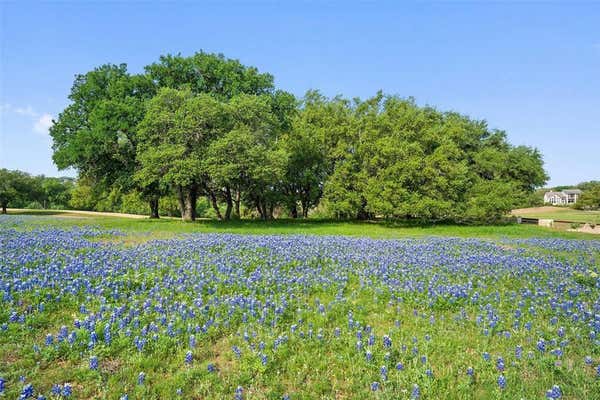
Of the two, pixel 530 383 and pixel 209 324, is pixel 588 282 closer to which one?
pixel 530 383

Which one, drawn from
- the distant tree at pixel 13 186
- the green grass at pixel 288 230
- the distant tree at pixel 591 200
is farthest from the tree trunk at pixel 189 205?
the distant tree at pixel 591 200

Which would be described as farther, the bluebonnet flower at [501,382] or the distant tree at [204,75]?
the distant tree at [204,75]

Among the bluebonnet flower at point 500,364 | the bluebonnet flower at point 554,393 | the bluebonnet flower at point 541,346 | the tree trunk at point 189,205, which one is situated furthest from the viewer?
the tree trunk at point 189,205

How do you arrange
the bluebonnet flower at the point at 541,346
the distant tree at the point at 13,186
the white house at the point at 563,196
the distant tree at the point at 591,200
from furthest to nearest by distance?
the white house at the point at 563,196, the distant tree at the point at 591,200, the distant tree at the point at 13,186, the bluebonnet flower at the point at 541,346

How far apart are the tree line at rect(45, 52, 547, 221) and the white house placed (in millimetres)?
147332

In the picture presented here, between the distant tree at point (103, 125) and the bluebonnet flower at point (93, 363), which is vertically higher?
the distant tree at point (103, 125)

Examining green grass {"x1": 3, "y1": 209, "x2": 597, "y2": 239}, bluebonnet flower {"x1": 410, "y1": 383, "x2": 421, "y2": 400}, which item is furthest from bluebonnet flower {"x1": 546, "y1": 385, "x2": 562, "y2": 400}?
green grass {"x1": 3, "y1": 209, "x2": 597, "y2": 239}

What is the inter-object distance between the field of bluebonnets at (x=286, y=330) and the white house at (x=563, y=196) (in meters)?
180

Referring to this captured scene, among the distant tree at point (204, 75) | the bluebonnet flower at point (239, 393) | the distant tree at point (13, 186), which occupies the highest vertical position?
the distant tree at point (204, 75)

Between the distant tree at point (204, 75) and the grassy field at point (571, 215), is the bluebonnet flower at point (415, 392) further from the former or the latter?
the grassy field at point (571, 215)

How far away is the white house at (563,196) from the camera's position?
15293cm

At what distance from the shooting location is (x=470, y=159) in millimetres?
41188

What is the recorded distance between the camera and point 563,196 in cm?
16000

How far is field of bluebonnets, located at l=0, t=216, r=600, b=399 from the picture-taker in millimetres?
4012
